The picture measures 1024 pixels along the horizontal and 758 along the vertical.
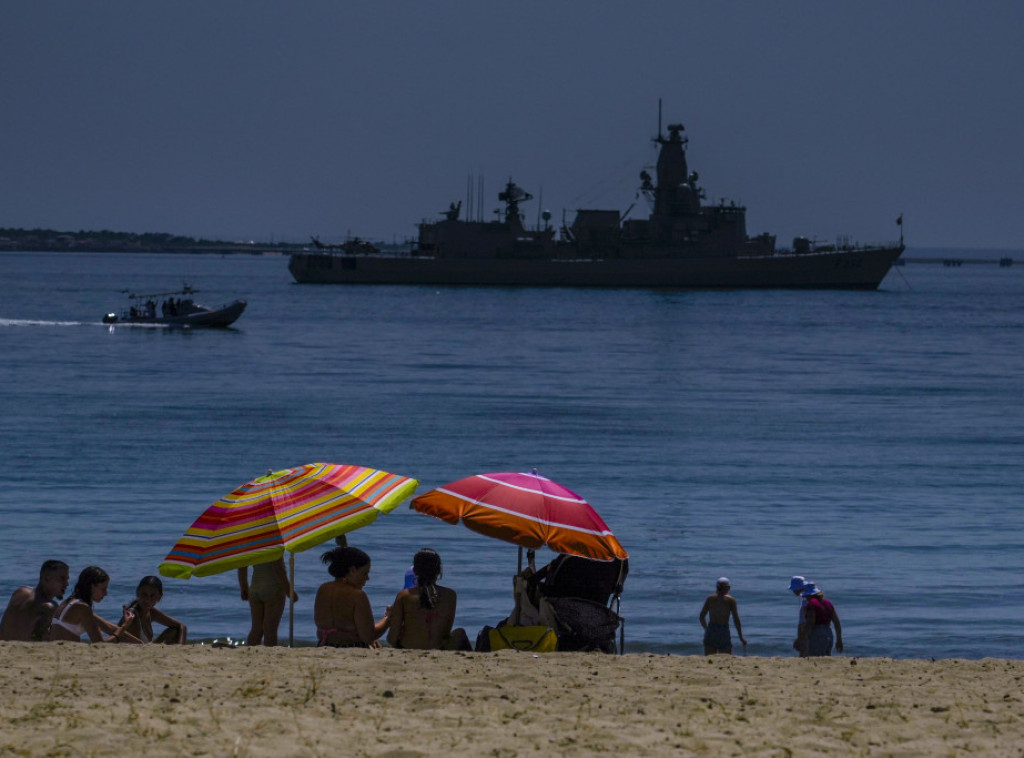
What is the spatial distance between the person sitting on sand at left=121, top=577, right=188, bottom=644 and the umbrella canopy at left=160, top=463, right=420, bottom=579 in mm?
545

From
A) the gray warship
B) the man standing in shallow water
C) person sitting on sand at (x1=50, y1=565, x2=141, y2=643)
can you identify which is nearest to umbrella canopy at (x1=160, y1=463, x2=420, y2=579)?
person sitting on sand at (x1=50, y1=565, x2=141, y2=643)

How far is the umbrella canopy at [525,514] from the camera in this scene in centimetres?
890

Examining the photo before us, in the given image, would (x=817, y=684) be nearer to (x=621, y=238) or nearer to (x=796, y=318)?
(x=796, y=318)

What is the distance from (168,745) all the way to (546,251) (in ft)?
391

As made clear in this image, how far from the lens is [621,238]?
400ft

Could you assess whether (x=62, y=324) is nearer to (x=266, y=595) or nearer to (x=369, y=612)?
(x=266, y=595)

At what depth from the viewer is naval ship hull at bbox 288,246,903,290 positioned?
122 meters

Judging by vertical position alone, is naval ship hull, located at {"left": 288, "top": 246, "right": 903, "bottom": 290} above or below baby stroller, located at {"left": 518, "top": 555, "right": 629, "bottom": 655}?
above

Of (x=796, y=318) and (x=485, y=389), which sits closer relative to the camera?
(x=485, y=389)

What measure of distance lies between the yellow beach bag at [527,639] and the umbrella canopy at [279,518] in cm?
112

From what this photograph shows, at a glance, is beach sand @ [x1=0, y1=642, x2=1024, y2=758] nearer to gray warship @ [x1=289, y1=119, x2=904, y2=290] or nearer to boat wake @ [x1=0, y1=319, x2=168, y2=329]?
boat wake @ [x1=0, y1=319, x2=168, y2=329]

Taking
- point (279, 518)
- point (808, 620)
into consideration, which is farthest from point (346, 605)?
point (808, 620)

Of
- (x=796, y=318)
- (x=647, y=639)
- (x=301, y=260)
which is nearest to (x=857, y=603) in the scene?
(x=647, y=639)

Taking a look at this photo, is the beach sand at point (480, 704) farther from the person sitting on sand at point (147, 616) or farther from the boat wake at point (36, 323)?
the boat wake at point (36, 323)
